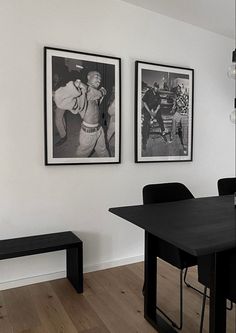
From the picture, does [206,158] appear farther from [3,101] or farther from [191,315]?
[3,101]

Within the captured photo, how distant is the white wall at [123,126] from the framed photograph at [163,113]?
0.28 ft

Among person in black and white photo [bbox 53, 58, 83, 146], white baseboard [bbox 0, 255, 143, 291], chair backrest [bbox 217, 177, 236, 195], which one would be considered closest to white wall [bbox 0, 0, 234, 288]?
white baseboard [bbox 0, 255, 143, 291]

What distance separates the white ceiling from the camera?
106 inches

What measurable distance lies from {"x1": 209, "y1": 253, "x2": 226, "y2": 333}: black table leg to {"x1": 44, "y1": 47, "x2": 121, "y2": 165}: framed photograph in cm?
157

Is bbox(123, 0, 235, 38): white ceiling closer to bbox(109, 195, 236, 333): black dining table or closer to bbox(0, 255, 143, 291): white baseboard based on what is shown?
bbox(109, 195, 236, 333): black dining table

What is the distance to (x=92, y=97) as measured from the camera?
8.73ft

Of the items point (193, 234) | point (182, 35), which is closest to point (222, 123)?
point (182, 35)

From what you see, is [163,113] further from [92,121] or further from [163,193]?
[163,193]

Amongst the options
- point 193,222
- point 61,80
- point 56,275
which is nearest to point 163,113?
point 61,80

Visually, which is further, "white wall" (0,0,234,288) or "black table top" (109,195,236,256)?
"white wall" (0,0,234,288)

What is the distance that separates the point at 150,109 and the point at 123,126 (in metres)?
0.35

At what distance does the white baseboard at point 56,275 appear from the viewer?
246 cm

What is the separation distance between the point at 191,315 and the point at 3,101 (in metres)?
2.20

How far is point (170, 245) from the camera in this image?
1903mm
